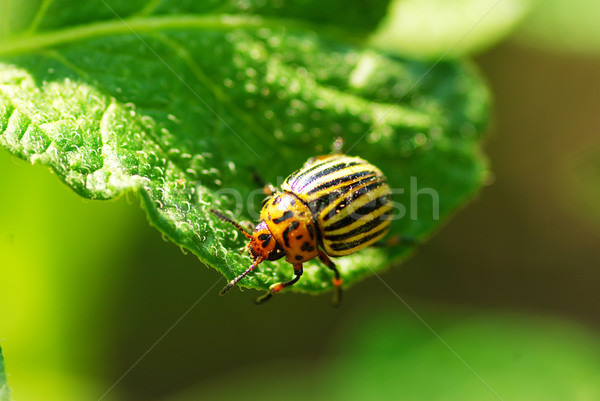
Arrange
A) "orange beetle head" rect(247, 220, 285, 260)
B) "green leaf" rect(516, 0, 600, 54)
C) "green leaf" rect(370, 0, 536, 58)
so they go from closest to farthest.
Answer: "orange beetle head" rect(247, 220, 285, 260) < "green leaf" rect(370, 0, 536, 58) < "green leaf" rect(516, 0, 600, 54)

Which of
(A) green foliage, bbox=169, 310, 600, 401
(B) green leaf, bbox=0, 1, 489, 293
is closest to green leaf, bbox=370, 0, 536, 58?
(B) green leaf, bbox=0, 1, 489, 293

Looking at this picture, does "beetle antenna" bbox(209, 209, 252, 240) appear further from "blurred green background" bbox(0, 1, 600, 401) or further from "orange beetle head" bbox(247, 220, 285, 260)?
"blurred green background" bbox(0, 1, 600, 401)

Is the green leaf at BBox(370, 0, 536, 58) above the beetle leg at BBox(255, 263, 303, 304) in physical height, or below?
above

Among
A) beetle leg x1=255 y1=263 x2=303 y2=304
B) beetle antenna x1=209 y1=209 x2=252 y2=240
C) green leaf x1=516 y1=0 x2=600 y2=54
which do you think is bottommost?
beetle leg x1=255 y1=263 x2=303 y2=304

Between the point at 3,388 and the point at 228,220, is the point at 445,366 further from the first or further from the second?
the point at 3,388

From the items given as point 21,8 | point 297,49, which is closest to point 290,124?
point 297,49

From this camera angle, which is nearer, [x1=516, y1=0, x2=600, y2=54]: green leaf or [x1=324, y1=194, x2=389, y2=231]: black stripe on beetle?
[x1=324, y1=194, x2=389, y2=231]: black stripe on beetle
